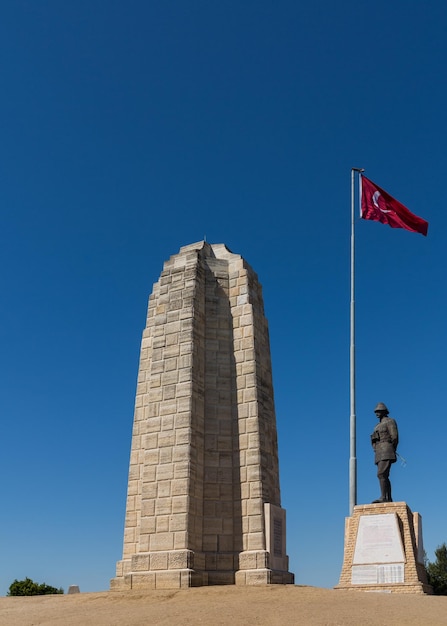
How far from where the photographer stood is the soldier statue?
1764 centimetres

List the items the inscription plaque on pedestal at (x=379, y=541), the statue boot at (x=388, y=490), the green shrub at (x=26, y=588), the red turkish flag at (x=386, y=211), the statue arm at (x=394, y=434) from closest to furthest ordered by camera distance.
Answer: the inscription plaque on pedestal at (x=379, y=541) < the statue boot at (x=388, y=490) < the statue arm at (x=394, y=434) < the red turkish flag at (x=386, y=211) < the green shrub at (x=26, y=588)

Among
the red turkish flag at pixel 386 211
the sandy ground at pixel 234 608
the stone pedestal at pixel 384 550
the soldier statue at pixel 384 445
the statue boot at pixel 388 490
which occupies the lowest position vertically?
the sandy ground at pixel 234 608

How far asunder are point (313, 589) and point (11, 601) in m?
7.72

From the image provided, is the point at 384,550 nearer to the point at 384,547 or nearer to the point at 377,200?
the point at 384,547

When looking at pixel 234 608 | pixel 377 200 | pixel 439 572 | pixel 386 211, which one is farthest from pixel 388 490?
pixel 439 572

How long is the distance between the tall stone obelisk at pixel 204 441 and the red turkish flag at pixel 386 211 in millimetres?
5865

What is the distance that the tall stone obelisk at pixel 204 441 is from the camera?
16.6 m

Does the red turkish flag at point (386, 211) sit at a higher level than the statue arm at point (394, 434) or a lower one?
higher

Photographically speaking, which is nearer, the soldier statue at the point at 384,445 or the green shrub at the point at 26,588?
the soldier statue at the point at 384,445

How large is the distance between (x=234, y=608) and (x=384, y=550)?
17.3ft

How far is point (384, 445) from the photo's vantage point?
1791cm

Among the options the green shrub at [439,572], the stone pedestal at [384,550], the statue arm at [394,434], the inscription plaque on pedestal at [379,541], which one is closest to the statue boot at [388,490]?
the stone pedestal at [384,550]

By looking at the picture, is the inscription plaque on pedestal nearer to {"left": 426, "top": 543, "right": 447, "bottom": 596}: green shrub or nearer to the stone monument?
the stone monument

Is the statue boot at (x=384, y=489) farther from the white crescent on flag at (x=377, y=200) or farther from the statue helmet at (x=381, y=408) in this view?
the white crescent on flag at (x=377, y=200)
